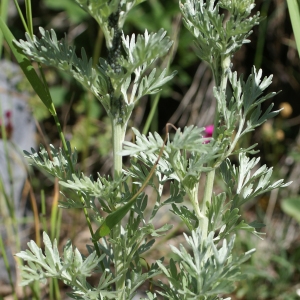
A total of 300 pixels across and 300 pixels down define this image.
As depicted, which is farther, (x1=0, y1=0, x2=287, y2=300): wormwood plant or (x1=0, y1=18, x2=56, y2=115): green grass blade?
(x1=0, y1=18, x2=56, y2=115): green grass blade

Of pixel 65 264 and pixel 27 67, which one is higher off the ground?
pixel 27 67

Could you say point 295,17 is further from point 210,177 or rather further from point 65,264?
point 65,264

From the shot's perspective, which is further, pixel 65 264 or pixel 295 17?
pixel 295 17

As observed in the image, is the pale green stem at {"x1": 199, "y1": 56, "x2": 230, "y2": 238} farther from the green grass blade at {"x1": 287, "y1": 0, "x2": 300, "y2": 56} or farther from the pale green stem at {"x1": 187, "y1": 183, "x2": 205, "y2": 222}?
the green grass blade at {"x1": 287, "y1": 0, "x2": 300, "y2": 56}

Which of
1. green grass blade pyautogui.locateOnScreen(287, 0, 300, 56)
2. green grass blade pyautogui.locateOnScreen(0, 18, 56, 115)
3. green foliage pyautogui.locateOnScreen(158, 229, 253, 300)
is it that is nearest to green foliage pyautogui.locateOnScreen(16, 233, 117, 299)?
green foliage pyautogui.locateOnScreen(158, 229, 253, 300)

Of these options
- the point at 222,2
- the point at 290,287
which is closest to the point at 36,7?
the point at 290,287

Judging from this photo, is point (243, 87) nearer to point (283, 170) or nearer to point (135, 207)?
point (135, 207)

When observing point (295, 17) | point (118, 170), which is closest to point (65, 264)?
point (118, 170)

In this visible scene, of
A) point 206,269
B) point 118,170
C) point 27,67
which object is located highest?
point 27,67
